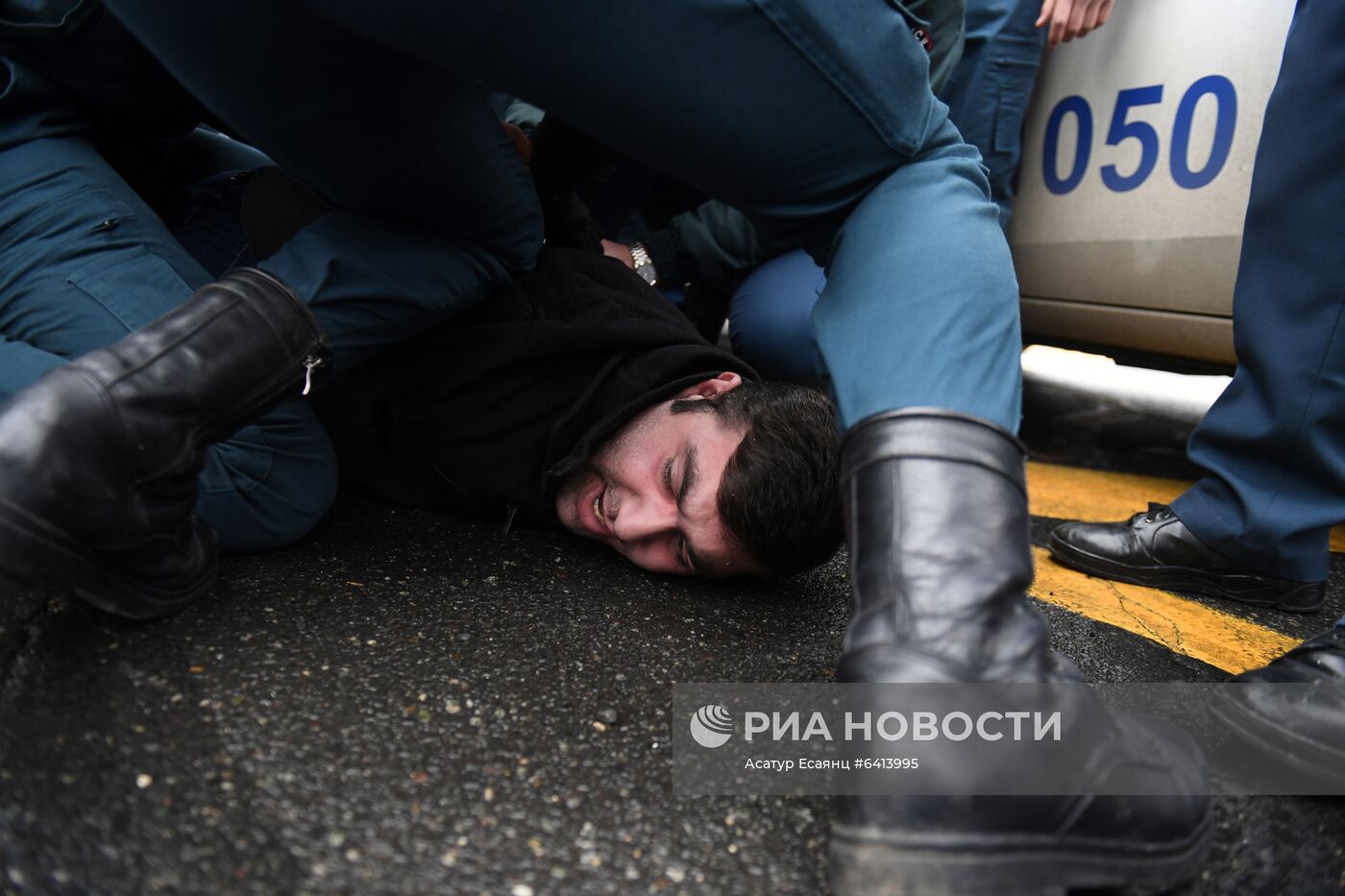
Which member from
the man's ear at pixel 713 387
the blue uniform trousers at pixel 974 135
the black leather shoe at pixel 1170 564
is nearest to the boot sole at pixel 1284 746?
the black leather shoe at pixel 1170 564

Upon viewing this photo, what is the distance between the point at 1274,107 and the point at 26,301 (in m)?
2.32

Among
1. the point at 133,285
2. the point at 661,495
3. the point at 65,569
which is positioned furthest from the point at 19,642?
the point at 661,495

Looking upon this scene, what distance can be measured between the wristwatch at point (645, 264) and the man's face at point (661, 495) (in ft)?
2.84

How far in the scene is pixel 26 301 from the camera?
1.57 meters

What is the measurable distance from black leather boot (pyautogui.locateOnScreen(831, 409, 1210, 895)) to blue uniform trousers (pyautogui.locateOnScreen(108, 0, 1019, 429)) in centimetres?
7

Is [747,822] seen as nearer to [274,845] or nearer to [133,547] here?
[274,845]

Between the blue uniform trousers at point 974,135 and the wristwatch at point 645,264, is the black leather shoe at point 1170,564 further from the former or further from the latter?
the wristwatch at point 645,264

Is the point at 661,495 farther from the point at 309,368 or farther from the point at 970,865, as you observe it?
the point at 970,865

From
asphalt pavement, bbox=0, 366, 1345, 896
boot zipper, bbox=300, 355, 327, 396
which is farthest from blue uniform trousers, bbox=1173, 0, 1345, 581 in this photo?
boot zipper, bbox=300, 355, 327, 396

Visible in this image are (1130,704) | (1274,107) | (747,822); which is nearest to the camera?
(747,822)

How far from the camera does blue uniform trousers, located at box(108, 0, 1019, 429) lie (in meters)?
1.01

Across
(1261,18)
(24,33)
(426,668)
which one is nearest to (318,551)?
(426,668)

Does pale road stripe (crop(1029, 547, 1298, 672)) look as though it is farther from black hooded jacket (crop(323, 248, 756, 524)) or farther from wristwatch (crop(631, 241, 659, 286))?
wristwatch (crop(631, 241, 659, 286))

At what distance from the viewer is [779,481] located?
1.66 meters
